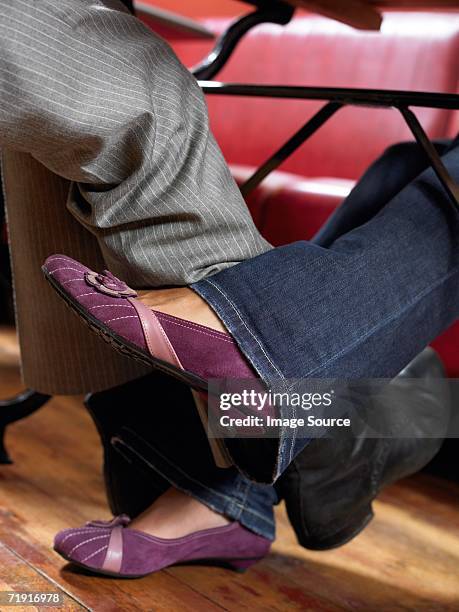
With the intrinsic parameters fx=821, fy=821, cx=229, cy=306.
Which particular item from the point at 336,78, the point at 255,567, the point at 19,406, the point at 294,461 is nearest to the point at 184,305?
the point at 294,461

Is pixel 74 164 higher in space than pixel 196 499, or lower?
higher

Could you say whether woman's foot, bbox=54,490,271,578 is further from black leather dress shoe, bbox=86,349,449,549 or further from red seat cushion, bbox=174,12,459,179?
red seat cushion, bbox=174,12,459,179

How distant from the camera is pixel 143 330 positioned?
28.1 inches

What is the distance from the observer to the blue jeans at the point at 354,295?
74cm

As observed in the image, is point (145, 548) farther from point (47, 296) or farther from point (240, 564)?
point (47, 296)

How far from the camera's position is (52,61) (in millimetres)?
666

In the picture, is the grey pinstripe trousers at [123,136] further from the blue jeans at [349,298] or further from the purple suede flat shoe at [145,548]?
the purple suede flat shoe at [145,548]

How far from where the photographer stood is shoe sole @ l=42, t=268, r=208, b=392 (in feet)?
2.31

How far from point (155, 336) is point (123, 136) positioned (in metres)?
0.17

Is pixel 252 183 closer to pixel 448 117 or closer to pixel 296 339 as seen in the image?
pixel 296 339

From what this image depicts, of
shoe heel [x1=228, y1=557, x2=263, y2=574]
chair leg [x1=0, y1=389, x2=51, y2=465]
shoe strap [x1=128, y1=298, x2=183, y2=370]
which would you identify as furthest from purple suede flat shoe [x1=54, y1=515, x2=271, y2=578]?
chair leg [x1=0, y1=389, x2=51, y2=465]

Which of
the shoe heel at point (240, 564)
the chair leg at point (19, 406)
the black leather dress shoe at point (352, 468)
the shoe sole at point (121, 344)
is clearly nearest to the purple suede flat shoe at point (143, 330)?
the shoe sole at point (121, 344)

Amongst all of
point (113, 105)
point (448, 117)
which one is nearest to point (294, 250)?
point (113, 105)

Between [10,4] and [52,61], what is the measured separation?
0.05m
